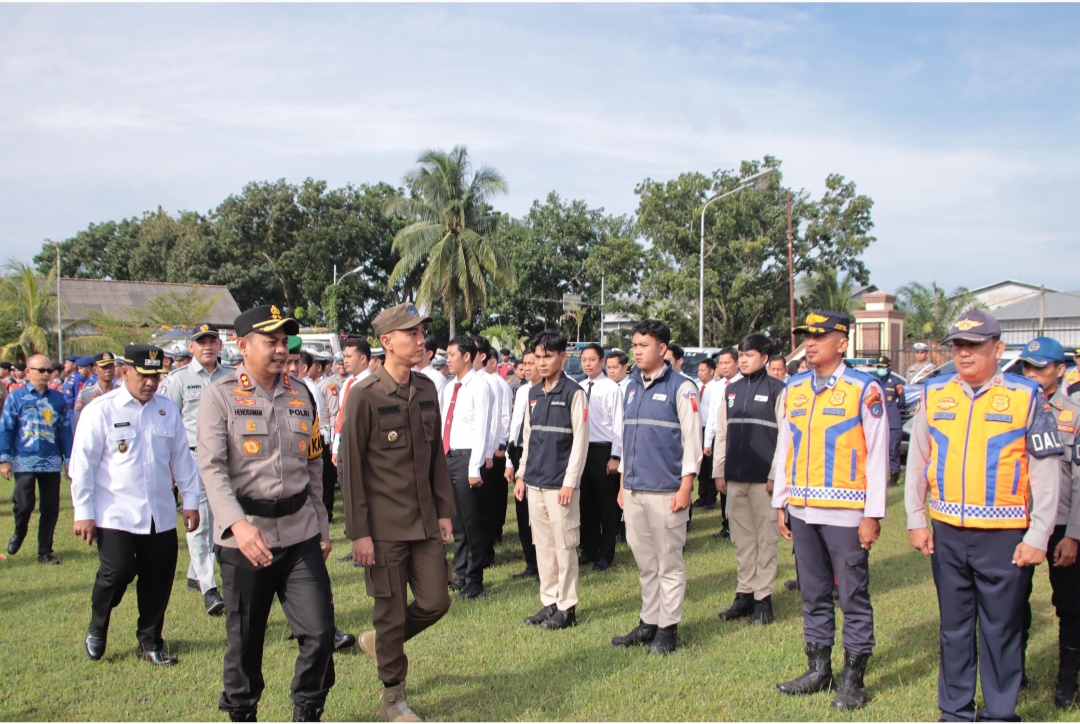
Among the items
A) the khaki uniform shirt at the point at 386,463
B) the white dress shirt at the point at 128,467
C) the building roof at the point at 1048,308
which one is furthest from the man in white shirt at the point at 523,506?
the building roof at the point at 1048,308

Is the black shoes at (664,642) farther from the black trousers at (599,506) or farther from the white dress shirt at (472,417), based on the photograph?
the black trousers at (599,506)

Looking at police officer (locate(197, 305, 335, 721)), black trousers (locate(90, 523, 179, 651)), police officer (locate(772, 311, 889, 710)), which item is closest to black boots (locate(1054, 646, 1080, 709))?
police officer (locate(772, 311, 889, 710))

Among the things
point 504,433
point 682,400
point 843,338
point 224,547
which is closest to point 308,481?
point 224,547

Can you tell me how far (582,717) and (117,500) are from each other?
10.7 ft

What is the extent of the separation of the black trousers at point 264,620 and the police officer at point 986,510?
3.02m

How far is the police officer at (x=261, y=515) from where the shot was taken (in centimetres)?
375

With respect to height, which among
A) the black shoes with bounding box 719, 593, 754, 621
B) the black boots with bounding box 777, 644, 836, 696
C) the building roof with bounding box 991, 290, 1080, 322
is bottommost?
the black shoes with bounding box 719, 593, 754, 621

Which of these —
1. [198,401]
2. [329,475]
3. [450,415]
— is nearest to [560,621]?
[450,415]

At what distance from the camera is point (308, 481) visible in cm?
405

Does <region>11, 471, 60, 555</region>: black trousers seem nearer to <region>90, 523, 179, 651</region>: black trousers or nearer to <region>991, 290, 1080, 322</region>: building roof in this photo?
<region>90, 523, 179, 651</region>: black trousers

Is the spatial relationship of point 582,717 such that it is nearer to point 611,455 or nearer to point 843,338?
point 843,338

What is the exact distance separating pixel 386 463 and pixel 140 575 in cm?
232

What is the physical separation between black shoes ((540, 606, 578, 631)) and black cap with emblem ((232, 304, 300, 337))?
10.2 feet

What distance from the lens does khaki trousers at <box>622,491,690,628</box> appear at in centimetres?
532
